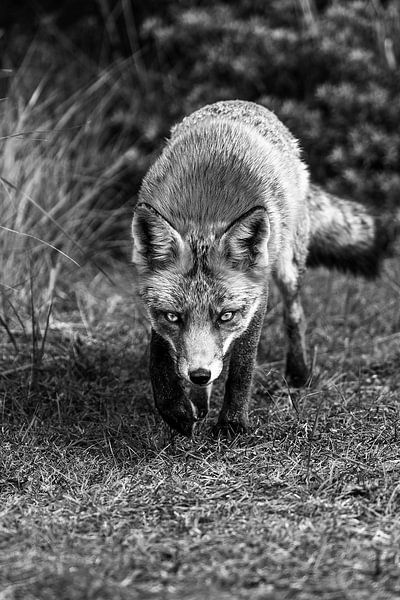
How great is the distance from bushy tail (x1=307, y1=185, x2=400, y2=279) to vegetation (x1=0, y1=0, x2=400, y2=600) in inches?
22.2

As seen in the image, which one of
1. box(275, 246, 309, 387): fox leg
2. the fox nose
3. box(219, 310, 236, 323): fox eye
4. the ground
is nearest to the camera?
the ground

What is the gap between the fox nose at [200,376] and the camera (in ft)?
13.3

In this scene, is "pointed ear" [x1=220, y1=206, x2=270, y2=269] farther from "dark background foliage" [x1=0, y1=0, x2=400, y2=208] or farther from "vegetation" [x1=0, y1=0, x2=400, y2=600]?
"dark background foliage" [x1=0, y1=0, x2=400, y2=208]

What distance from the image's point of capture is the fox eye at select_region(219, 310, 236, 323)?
14.2 ft

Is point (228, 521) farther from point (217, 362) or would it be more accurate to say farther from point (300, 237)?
point (300, 237)

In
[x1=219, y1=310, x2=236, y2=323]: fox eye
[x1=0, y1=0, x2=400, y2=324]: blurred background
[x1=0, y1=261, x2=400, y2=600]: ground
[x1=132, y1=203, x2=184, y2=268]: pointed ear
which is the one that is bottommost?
[x1=0, y1=261, x2=400, y2=600]: ground

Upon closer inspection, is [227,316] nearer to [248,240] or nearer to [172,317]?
[172,317]

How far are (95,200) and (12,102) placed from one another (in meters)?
1.32

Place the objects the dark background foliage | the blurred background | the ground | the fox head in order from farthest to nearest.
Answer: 1. the dark background foliage
2. the blurred background
3. the fox head
4. the ground

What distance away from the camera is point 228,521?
11.5ft

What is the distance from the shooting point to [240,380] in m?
4.65

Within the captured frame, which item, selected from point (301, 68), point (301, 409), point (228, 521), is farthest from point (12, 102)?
point (228, 521)

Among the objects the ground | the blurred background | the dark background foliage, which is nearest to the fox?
the ground

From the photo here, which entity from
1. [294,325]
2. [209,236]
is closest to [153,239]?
[209,236]
